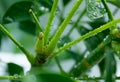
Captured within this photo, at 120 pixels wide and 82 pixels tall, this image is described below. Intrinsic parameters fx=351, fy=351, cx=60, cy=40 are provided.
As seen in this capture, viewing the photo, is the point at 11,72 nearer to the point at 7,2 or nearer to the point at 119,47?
the point at 7,2

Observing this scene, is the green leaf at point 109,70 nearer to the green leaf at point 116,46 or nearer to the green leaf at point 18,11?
the green leaf at point 116,46

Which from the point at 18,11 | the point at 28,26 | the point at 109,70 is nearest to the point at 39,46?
the point at 109,70

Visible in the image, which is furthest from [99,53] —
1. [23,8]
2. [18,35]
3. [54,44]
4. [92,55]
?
[18,35]

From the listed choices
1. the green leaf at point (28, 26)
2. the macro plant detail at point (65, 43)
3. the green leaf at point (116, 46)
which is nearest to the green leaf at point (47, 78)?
the macro plant detail at point (65, 43)

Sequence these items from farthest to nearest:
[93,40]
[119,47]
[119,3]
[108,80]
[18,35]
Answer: [18,35]
[93,40]
[119,3]
[119,47]
[108,80]

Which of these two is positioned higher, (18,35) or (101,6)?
(18,35)

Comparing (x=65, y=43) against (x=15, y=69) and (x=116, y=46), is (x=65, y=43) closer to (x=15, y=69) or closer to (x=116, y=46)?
(x=116, y=46)
